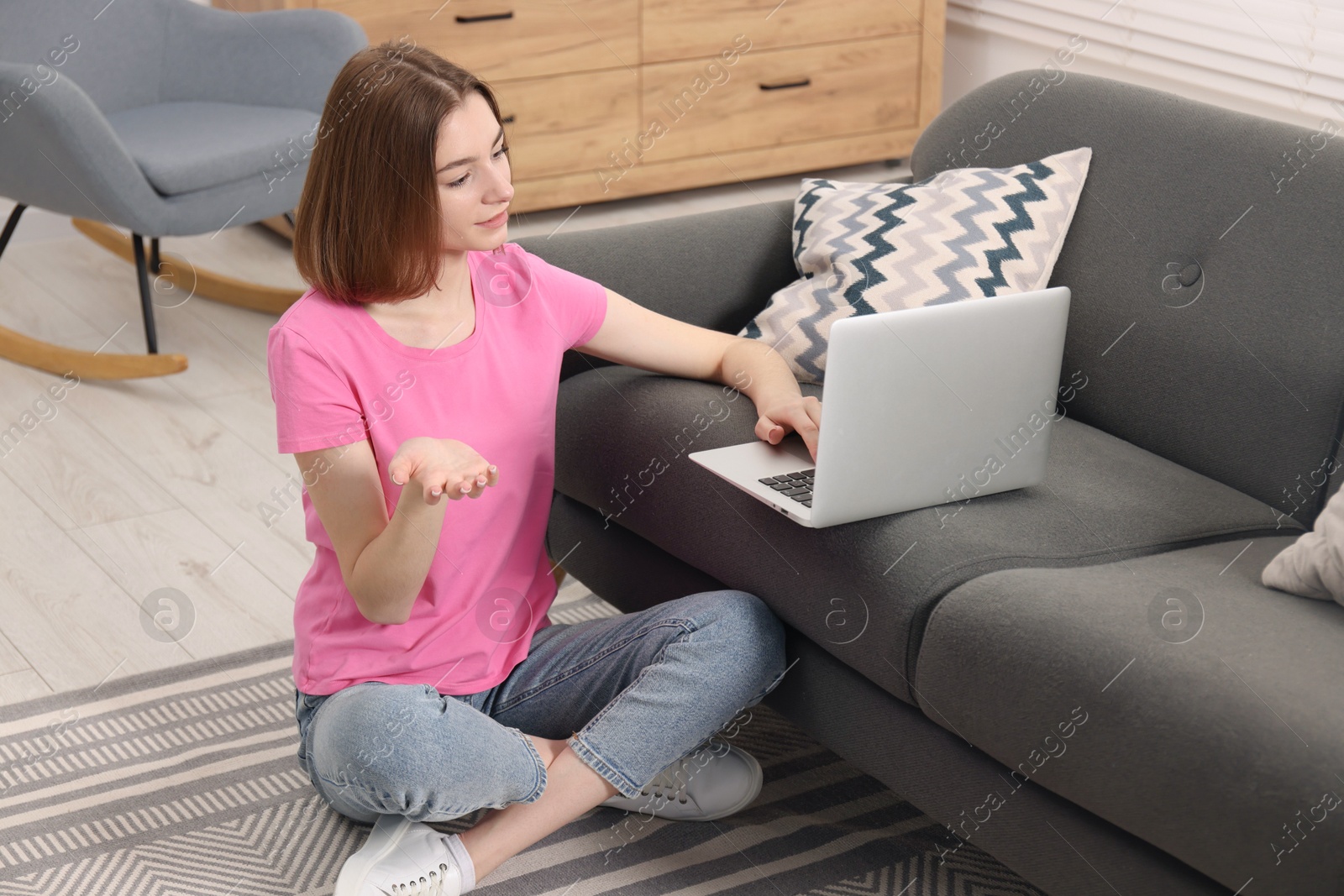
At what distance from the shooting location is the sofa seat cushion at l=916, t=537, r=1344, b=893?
1.06m

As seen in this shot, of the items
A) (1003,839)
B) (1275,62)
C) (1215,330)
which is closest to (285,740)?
(1003,839)

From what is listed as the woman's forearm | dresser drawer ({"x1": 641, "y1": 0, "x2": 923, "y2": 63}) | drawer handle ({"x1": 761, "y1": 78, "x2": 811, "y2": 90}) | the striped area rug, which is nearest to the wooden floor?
the striped area rug

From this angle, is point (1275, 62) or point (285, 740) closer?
point (285, 740)

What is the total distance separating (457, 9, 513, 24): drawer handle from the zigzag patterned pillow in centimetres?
179

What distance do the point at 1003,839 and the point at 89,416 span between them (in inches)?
75.0

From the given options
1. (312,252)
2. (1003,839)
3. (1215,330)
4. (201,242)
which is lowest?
(201,242)

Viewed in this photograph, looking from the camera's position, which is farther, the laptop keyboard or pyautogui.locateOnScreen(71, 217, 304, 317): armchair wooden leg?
pyautogui.locateOnScreen(71, 217, 304, 317): armchair wooden leg

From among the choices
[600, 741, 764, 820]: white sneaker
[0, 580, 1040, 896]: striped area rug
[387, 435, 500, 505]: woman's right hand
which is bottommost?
[0, 580, 1040, 896]: striped area rug

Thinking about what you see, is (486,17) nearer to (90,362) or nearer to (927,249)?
(90,362)

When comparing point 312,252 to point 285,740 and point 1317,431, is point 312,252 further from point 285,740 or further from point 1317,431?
point 1317,431

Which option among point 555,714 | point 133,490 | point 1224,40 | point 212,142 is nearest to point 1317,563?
point 555,714

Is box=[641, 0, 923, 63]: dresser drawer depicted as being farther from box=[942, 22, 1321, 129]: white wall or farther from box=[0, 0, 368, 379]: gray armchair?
box=[0, 0, 368, 379]: gray armchair

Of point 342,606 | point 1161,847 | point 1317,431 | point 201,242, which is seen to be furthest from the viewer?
point 201,242

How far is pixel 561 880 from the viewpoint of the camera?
1462 mm
